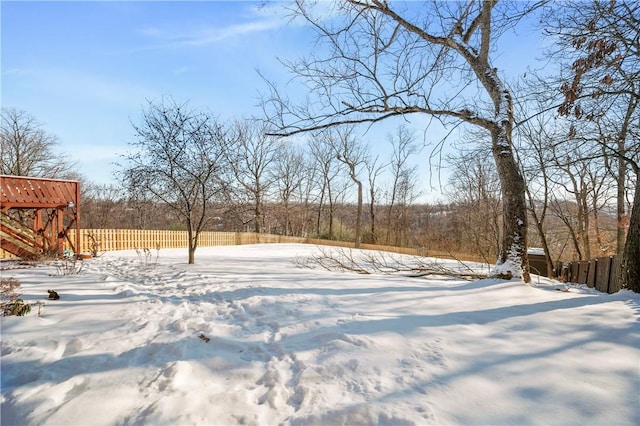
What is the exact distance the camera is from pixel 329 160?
30.8m

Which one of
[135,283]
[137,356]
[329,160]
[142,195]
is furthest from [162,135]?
[329,160]

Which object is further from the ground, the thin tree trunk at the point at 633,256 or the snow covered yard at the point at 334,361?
the thin tree trunk at the point at 633,256

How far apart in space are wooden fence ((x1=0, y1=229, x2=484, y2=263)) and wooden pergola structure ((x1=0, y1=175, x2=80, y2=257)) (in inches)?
48.0

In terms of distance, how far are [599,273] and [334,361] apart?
793 cm

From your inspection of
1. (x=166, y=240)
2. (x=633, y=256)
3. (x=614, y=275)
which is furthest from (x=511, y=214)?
(x=166, y=240)

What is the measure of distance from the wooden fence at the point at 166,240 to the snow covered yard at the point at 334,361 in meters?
8.54

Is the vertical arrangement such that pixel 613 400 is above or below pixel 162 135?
below

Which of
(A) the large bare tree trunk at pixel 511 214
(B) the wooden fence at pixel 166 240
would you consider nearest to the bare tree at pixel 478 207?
(B) the wooden fence at pixel 166 240

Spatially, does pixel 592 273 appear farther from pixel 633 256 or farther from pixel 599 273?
pixel 633 256

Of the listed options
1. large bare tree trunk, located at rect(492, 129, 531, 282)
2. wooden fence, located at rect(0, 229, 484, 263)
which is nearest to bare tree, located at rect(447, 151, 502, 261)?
wooden fence, located at rect(0, 229, 484, 263)

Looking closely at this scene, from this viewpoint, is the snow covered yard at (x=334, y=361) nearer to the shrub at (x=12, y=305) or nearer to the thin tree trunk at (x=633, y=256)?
the shrub at (x=12, y=305)

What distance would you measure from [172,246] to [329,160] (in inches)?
657

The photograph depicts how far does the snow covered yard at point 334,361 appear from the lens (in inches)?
70.3

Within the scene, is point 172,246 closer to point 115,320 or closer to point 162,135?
point 162,135
